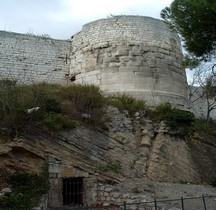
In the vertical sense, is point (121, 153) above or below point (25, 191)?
above

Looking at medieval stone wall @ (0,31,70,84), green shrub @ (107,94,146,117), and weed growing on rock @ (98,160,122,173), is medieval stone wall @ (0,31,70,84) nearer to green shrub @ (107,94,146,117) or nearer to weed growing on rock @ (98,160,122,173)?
green shrub @ (107,94,146,117)

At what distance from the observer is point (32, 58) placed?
Answer: 52.4ft

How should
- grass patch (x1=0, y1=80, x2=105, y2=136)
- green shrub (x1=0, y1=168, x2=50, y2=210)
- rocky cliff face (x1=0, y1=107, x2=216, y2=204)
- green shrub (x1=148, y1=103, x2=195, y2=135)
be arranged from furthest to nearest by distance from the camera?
green shrub (x1=148, y1=103, x2=195, y2=135) → grass patch (x1=0, y1=80, x2=105, y2=136) → rocky cliff face (x1=0, y1=107, x2=216, y2=204) → green shrub (x1=0, y1=168, x2=50, y2=210)

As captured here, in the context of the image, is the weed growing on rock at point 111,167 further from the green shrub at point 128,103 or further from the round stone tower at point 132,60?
the round stone tower at point 132,60

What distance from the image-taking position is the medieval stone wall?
50.9 ft

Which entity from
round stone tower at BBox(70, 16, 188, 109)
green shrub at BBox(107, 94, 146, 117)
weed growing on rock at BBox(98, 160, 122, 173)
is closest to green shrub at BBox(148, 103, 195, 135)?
green shrub at BBox(107, 94, 146, 117)

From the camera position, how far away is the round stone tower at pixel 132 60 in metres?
14.3

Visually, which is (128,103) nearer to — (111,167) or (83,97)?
(83,97)

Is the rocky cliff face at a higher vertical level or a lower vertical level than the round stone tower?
lower

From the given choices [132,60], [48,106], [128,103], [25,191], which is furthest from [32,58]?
[25,191]

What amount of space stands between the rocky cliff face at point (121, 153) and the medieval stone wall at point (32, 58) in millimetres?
4507

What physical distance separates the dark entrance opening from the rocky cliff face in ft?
1.36

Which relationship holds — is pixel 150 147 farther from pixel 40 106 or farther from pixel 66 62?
pixel 66 62

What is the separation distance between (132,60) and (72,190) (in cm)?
610
